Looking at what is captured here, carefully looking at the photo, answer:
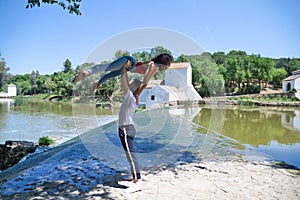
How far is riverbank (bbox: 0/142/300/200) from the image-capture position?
3.41 m

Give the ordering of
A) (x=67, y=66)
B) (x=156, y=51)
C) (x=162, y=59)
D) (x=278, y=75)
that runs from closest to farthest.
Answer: (x=162, y=59)
(x=156, y=51)
(x=278, y=75)
(x=67, y=66)

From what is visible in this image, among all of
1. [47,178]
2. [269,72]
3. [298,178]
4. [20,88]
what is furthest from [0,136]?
[20,88]

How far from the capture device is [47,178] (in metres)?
4.04

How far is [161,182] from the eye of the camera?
3.94 meters

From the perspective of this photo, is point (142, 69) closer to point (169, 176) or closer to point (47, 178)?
point (169, 176)

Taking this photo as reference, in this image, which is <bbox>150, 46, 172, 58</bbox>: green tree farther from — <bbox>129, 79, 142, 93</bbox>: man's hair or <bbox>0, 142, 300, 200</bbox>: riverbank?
<bbox>0, 142, 300, 200</bbox>: riverbank

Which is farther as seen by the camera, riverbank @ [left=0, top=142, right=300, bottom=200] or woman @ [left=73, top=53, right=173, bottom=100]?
riverbank @ [left=0, top=142, right=300, bottom=200]

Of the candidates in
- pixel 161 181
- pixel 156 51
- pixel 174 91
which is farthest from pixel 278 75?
pixel 161 181

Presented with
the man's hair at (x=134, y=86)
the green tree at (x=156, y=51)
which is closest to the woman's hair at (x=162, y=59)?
the man's hair at (x=134, y=86)

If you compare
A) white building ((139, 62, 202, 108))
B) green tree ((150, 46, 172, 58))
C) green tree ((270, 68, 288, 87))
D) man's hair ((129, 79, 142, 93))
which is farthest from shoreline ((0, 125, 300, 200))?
green tree ((270, 68, 288, 87))

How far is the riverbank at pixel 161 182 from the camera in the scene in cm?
341

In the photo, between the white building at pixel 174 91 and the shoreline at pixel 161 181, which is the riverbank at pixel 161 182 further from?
the white building at pixel 174 91

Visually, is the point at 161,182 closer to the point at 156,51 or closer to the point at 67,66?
the point at 156,51

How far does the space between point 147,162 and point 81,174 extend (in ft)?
4.97
